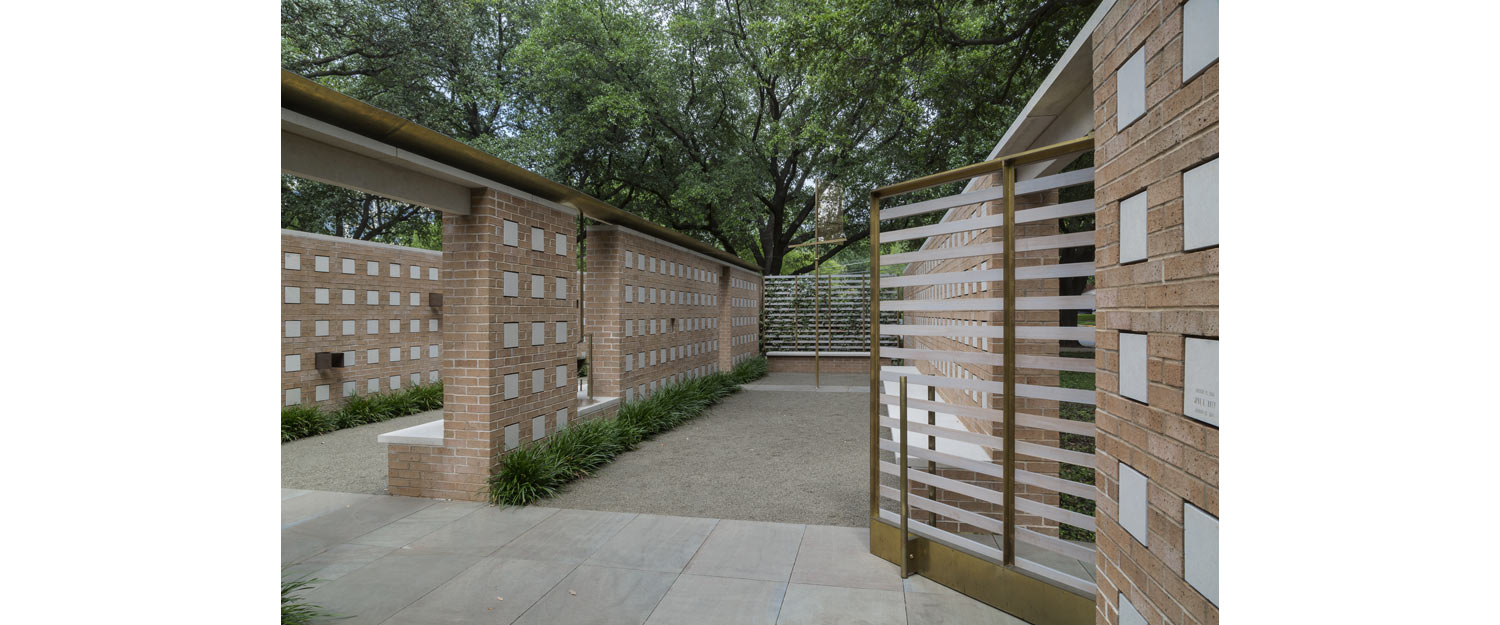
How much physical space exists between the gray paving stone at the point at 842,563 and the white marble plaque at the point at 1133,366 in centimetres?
187

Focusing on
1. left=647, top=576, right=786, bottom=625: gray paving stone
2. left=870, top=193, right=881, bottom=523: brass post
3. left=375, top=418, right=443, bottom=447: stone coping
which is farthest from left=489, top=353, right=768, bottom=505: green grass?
left=870, top=193, right=881, bottom=523: brass post

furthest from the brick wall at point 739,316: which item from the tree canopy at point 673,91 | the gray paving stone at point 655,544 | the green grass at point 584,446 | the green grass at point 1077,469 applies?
the gray paving stone at point 655,544

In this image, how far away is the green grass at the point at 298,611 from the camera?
2881 millimetres

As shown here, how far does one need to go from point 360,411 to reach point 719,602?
→ 24.0 feet

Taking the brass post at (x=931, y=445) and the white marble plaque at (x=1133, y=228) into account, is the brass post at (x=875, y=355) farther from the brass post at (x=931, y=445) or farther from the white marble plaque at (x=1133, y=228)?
the white marble plaque at (x=1133, y=228)

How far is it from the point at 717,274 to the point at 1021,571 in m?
10.0

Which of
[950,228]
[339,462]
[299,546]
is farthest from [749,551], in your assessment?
[339,462]

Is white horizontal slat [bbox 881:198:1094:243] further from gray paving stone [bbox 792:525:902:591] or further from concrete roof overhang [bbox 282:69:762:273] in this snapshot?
concrete roof overhang [bbox 282:69:762:273]

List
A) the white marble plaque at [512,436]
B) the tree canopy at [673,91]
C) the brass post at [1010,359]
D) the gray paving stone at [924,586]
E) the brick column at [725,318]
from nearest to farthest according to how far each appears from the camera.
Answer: the brass post at [1010,359] → the gray paving stone at [924,586] → the white marble plaque at [512,436] → the tree canopy at [673,91] → the brick column at [725,318]

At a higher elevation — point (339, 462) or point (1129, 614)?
point (1129, 614)

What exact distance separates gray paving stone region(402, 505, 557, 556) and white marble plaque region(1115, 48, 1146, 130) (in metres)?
4.11

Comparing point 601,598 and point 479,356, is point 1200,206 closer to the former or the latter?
point 601,598

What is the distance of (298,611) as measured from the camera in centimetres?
298

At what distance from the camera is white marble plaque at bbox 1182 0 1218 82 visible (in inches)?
59.9
